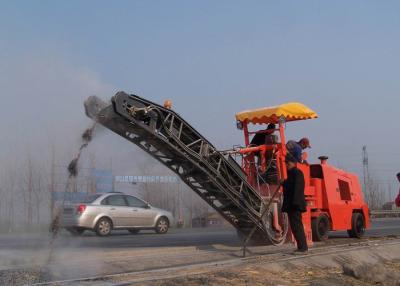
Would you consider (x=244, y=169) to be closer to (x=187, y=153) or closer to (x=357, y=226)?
(x=187, y=153)

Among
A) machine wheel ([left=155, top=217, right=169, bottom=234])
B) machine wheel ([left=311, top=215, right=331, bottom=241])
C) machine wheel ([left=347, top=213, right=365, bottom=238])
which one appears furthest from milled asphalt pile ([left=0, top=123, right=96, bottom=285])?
machine wheel ([left=155, top=217, right=169, bottom=234])

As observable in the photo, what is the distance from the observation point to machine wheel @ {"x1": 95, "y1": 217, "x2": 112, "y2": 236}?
55.7 feet

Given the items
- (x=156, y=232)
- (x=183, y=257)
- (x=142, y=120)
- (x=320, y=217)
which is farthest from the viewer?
(x=156, y=232)

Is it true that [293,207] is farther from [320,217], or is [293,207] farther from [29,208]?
[29,208]

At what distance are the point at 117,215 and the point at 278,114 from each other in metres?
8.15

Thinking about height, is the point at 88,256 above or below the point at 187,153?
below

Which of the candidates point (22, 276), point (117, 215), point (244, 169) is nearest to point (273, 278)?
point (22, 276)

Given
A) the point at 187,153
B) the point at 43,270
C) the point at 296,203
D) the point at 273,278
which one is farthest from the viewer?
the point at 296,203

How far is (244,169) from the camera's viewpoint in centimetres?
1211

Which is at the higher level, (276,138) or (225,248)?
(276,138)

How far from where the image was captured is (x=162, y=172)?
1066cm

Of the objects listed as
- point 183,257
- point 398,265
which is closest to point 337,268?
point 398,265

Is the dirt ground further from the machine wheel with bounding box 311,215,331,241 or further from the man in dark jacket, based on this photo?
the machine wheel with bounding box 311,215,331,241

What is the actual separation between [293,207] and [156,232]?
35.5 feet
